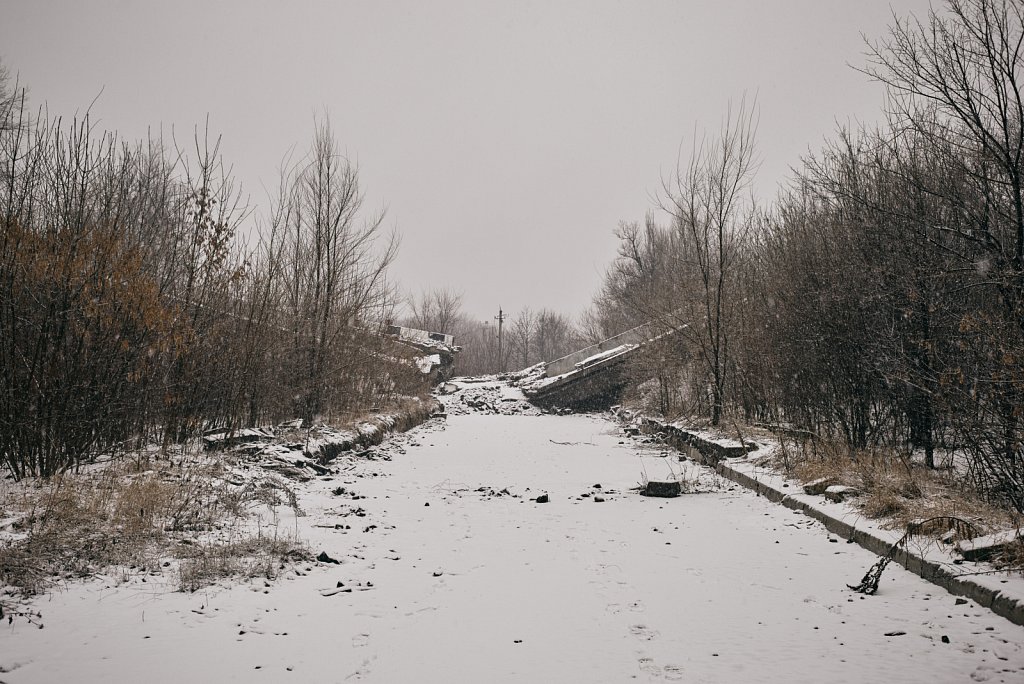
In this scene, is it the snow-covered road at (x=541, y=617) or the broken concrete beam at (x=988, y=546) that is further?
the broken concrete beam at (x=988, y=546)

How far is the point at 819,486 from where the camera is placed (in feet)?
22.0

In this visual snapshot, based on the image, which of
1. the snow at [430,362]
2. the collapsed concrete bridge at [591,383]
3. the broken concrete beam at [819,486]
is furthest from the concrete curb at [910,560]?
the snow at [430,362]

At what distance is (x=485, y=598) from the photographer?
404 cm

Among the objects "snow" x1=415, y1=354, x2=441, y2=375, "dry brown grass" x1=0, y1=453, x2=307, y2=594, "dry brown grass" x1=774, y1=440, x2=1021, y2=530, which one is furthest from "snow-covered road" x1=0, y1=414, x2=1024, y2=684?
"snow" x1=415, y1=354, x2=441, y2=375

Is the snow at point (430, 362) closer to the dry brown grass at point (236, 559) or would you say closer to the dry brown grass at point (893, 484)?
the dry brown grass at point (893, 484)

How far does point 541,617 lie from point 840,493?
398cm

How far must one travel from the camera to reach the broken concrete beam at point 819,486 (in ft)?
21.9

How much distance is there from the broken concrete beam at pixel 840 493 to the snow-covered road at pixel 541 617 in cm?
43

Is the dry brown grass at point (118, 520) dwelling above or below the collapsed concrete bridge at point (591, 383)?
below

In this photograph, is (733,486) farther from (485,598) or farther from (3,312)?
(3,312)

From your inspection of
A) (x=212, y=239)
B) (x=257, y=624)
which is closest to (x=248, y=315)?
(x=212, y=239)

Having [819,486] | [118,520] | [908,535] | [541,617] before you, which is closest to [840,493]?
[819,486]

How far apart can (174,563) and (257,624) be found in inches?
50.8

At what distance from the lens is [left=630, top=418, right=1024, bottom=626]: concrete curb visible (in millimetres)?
3498
